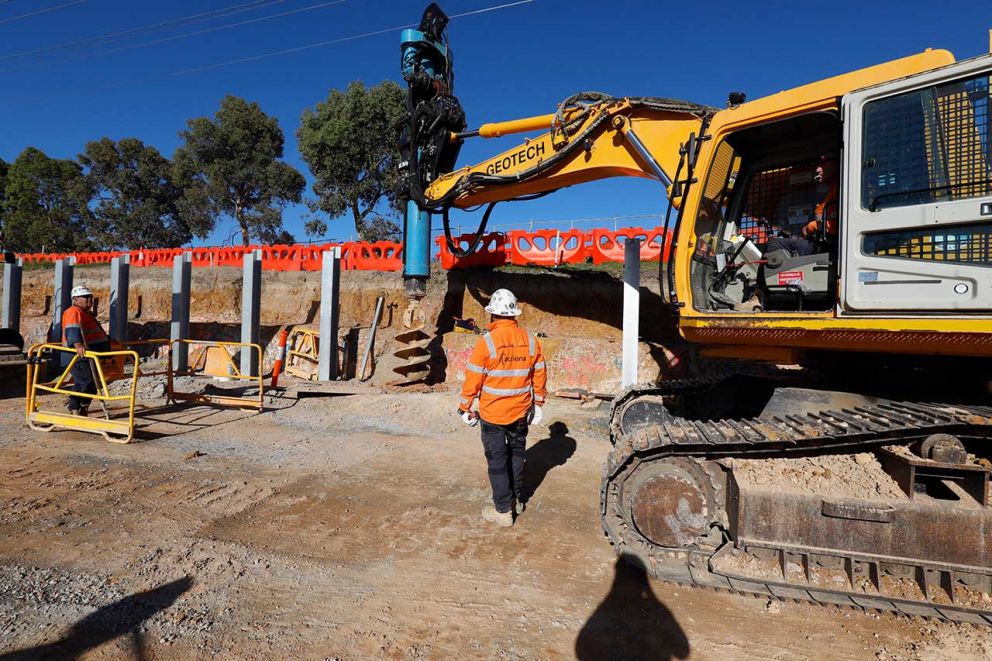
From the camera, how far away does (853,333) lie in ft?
10.9

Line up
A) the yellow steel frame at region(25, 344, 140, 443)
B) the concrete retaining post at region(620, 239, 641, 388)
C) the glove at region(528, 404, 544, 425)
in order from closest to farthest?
1. the glove at region(528, 404, 544, 425)
2. the yellow steel frame at region(25, 344, 140, 443)
3. the concrete retaining post at region(620, 239, 641, 388)

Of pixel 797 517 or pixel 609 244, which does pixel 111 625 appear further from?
pixel 609 244

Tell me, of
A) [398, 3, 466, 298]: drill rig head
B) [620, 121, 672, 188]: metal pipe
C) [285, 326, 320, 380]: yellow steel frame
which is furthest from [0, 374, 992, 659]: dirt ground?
[285, 326, 320, 380]: yellow steel frame

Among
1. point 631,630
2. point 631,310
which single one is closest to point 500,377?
point 631,630

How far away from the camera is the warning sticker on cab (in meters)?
3.93

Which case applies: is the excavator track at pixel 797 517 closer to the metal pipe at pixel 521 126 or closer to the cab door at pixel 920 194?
the cab door at pixel 920 194

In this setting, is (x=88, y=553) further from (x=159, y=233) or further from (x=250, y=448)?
(x=159, y=233)

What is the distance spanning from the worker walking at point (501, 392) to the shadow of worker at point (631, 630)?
122 cm

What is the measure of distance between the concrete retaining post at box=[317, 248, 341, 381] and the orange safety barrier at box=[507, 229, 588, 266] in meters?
4.60

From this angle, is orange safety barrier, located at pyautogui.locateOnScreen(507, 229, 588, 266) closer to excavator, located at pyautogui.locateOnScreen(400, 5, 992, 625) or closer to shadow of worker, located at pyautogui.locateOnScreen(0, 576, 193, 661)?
excavator, located at pyautogui.locateOnScreen(400, 5, 992, 625)

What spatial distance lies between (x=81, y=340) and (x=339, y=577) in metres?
6.10

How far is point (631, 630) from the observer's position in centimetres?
287

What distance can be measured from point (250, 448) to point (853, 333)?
6069mm

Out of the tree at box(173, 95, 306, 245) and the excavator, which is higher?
the tree at box(173, 95, 306, 245)
